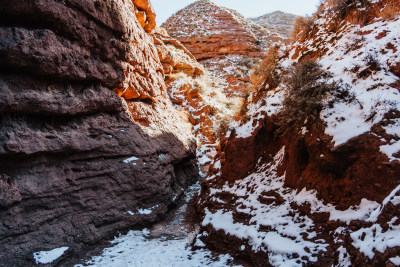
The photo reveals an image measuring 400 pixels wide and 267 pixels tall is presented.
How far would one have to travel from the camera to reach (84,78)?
288 inches

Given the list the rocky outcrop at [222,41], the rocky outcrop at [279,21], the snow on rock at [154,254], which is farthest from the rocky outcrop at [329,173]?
the rocky outcrop at [279,21]

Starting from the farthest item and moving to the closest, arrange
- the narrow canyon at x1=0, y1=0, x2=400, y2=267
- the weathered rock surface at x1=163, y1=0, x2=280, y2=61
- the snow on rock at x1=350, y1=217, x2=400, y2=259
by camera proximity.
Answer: the weathered rock surface at x1=163, y1=0, x2=280, y2=61 → the narrow canyon at x1=0, y1=0, x2=400, y2=267 → the snow on rock at x1=350, y1=217, x2=400, y2=259

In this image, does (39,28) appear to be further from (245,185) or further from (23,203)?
(245,185)

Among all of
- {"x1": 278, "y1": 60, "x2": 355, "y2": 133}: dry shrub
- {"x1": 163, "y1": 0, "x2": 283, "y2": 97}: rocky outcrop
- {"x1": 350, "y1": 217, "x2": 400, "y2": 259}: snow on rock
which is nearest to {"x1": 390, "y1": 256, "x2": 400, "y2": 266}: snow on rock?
{"x1": 350, "y1": 217, "x2": 400, "y2": 259}: snow on rock

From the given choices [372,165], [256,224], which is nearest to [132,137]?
[256,224]

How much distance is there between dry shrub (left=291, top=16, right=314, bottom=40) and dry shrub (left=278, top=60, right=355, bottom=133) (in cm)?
338

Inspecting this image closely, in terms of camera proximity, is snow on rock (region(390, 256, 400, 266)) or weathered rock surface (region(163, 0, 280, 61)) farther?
weathered rock surface (region(163, 0, 280, 61))

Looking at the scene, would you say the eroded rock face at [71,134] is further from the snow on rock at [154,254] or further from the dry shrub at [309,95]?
the dry shrub at [309,95]

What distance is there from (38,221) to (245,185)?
5160mm

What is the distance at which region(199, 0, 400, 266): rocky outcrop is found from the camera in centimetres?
396

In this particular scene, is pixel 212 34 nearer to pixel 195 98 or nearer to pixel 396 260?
pixel 195 98

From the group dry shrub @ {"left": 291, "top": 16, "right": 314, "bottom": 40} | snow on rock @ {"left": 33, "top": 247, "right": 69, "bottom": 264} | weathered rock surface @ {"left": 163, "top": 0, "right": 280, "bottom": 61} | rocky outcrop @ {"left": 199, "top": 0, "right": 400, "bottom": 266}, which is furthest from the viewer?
weathered rock surface @ {"left": 163, "top": 0, "right": 280, "bottom": 61}

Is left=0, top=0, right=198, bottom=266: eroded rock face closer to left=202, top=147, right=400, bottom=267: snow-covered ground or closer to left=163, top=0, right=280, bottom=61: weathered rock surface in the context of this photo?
left=202, top=147, right=400, bottom=267: snow-covered ground

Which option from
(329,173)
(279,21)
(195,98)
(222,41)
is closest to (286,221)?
(329,173)
